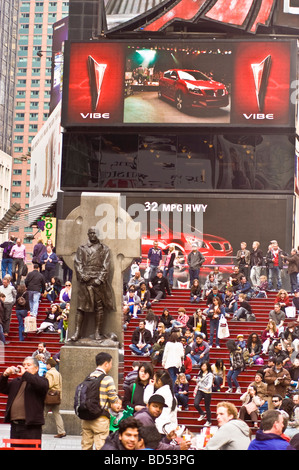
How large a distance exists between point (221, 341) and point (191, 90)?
18.2 meters

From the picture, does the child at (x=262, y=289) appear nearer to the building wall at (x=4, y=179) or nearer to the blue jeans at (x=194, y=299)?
the blue jeans at (x=194, y=299)

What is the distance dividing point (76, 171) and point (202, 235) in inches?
257

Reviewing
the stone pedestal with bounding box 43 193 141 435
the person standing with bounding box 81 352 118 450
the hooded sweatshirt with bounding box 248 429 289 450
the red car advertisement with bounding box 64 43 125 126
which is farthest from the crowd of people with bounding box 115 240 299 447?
the red car advertisement with bounding box 64 43 125 126

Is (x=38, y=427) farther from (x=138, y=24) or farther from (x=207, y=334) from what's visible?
(x=138, y=24)

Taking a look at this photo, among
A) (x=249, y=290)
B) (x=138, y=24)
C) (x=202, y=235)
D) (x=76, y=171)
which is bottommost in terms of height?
(x=249, y=290)

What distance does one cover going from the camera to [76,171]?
143 ft

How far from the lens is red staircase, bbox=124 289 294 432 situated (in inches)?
881

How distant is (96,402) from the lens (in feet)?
39.6

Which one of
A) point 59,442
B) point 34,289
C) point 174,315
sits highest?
point 34,289

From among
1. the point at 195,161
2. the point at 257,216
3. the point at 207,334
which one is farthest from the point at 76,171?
the point at 207,334

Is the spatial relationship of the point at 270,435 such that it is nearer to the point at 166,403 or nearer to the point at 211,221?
the point at 166,403

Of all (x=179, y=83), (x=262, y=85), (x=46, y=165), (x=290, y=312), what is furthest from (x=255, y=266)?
(x=46, y=165)

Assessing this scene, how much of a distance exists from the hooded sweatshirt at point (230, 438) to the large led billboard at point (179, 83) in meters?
33.0

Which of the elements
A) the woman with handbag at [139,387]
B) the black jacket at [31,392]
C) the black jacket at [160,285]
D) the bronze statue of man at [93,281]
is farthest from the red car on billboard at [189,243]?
the black jacket at [31,392]
